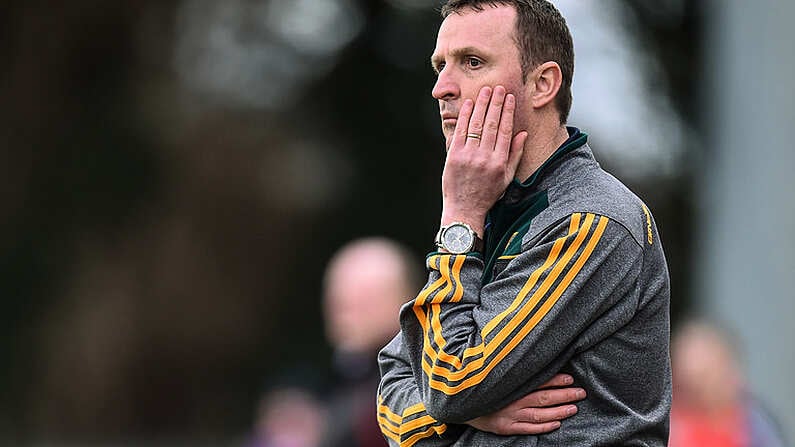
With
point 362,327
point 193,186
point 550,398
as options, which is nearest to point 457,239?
point 550,398

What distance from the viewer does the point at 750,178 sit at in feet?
37.2

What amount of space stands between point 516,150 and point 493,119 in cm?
10

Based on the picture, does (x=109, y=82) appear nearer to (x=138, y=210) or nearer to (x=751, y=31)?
(x=138, y=210)

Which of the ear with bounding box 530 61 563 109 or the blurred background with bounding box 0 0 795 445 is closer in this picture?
the ear with bounding box 530 61 563 109

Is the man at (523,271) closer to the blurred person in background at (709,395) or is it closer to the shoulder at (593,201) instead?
the shoulder at (593,201)

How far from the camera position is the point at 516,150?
9.80 ft

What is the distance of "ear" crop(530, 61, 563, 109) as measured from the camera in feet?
9.83

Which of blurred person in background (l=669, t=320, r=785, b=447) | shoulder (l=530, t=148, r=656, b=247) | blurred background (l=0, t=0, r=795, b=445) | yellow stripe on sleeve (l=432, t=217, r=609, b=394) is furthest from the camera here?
blurred background (l=0, t=0, r=795, b=445)

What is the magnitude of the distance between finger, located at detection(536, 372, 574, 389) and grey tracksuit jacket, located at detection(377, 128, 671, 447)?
0.05 ft

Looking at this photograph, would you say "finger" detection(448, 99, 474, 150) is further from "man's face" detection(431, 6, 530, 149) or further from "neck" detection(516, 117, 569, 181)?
"neck" detection(516, 117, 569, 181)

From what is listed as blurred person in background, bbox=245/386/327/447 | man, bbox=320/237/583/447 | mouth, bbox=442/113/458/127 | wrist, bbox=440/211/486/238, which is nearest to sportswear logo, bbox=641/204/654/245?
wrist, bbox=440/211/486/238

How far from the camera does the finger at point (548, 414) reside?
9.30 ft

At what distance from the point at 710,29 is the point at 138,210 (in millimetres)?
6537

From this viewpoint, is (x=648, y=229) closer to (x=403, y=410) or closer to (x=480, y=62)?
(x=480, y=62)
